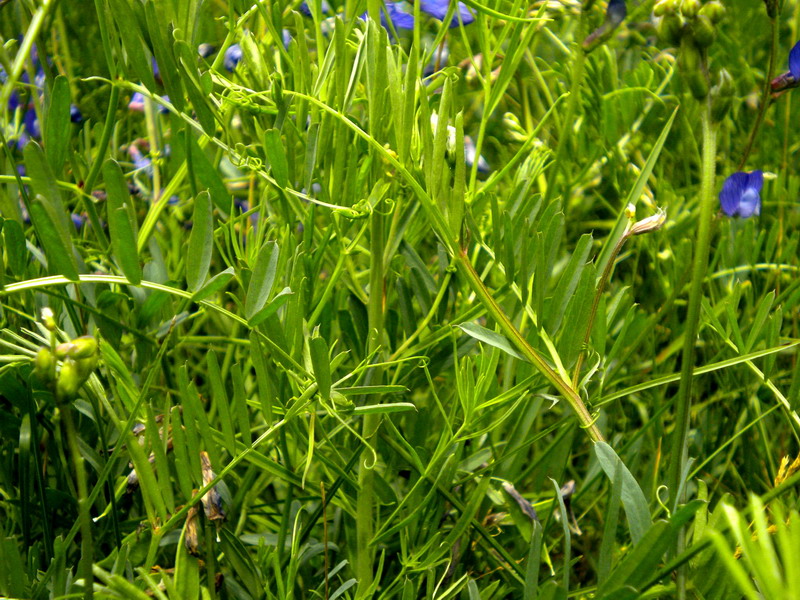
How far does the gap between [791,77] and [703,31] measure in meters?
0.22

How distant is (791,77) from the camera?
53cm

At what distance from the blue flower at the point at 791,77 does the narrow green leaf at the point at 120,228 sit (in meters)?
0.39

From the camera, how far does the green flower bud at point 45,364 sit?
33 cm

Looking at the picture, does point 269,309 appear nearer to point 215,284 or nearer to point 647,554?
point 215,284

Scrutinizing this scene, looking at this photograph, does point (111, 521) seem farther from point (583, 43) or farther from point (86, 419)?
point (583, 43)

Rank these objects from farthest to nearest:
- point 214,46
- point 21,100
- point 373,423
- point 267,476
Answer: point 214,46 → point 21,100 → point 267,476 → point 373,423

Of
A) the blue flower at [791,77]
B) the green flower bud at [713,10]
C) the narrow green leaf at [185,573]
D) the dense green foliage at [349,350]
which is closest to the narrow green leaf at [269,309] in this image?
the dense green foliage at [349,350]

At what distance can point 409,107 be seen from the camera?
0.41 m

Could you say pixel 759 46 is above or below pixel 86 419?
above

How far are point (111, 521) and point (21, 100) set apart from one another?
0.39 meters

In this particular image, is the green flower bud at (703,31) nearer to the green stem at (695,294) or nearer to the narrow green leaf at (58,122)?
the green stem at (695,294)

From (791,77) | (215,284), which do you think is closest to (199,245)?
(215,284)

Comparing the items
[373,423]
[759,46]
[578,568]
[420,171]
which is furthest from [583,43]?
[759,46]

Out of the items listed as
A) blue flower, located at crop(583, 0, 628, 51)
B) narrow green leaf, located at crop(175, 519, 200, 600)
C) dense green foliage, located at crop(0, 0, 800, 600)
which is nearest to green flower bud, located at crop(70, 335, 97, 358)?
dense green foliage, located at crop(0, 0, 800, 600)
